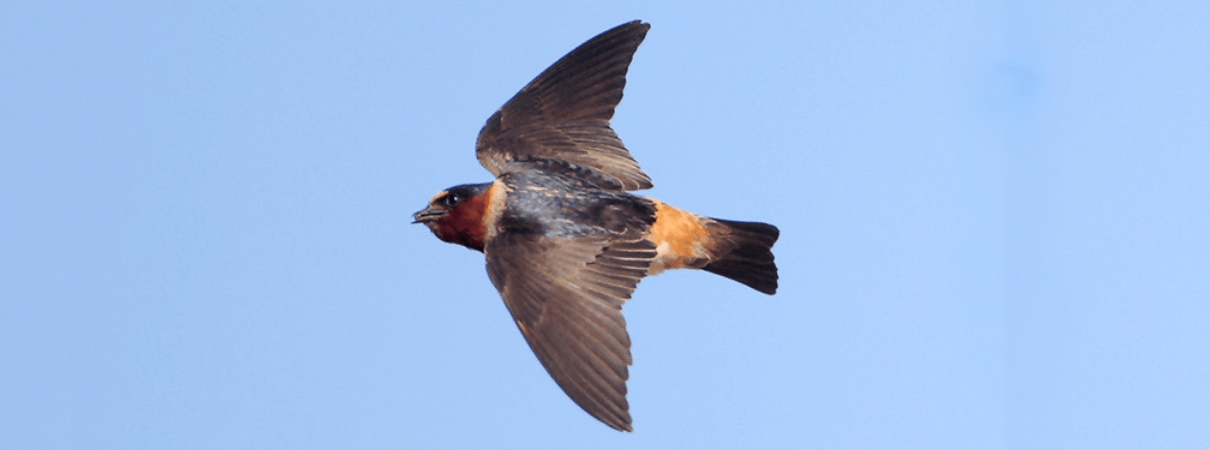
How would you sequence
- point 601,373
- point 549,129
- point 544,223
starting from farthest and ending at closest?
1. point 549,129
2. point 544,223
3. point 601,373

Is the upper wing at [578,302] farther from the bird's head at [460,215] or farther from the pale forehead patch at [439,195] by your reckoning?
the pale forehead patch at [439,195]

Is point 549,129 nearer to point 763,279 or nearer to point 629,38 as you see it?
point 629,38

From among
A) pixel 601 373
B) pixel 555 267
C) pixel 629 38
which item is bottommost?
pixel 601 373

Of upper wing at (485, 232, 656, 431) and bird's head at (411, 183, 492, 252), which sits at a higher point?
bird's head at (411, 183, 492, 252)

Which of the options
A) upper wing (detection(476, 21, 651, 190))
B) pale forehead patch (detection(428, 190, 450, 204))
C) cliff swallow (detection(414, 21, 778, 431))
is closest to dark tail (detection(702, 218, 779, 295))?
cliff swallow (detection(414, 21, 778, 431))

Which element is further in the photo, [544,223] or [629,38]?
[629,38]

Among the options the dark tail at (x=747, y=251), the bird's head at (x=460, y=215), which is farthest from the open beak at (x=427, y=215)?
the dark tail at (x=747, y=251)

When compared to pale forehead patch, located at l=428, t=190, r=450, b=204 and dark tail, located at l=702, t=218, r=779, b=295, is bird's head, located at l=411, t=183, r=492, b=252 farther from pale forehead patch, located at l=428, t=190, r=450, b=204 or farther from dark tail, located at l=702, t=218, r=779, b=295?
dark tail, located at l=702, t=218, r=779, b=295

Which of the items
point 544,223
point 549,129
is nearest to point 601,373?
point 544,223
